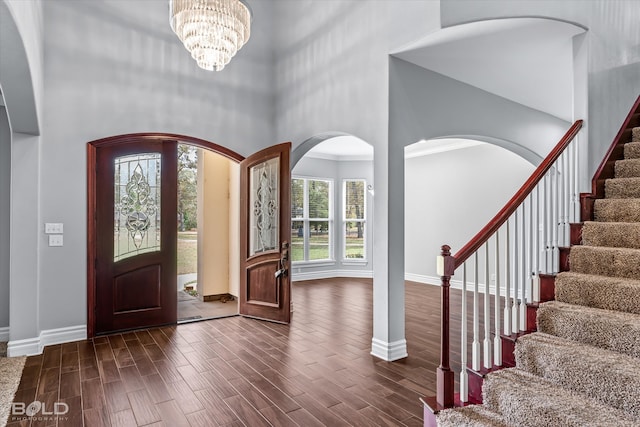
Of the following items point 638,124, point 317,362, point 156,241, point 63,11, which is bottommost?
point 317,362

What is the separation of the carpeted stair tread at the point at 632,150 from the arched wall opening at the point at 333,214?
5189 mm

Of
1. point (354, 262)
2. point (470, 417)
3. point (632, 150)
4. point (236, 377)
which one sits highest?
point (632, 150)

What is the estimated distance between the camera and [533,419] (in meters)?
1.96

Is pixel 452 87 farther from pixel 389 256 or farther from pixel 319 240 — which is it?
pixel 319 240

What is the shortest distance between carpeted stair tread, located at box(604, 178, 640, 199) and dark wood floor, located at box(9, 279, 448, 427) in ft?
7.18

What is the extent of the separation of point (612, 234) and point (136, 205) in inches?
192

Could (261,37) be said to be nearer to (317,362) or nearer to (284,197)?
(284,197)

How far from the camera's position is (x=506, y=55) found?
381 centimetres

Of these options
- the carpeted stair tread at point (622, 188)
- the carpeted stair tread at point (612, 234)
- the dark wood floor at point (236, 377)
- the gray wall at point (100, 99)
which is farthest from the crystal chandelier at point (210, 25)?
the carpeted stair tread at point (622, 188)

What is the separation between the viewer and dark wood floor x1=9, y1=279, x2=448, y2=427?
2.61 metres

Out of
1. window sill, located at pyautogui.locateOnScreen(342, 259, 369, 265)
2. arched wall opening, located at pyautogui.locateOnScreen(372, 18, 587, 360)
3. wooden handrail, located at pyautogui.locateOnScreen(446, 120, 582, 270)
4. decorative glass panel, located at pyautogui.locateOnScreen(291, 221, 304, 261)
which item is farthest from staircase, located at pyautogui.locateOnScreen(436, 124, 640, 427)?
decorative glass panel, located at pyautogui.locateOnScreen(291, 221, 304, 261)

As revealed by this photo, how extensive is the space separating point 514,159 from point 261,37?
4.72m

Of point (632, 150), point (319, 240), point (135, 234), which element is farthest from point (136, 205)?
point (632, 150)

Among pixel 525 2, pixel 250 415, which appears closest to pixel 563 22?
pixel 525 2
